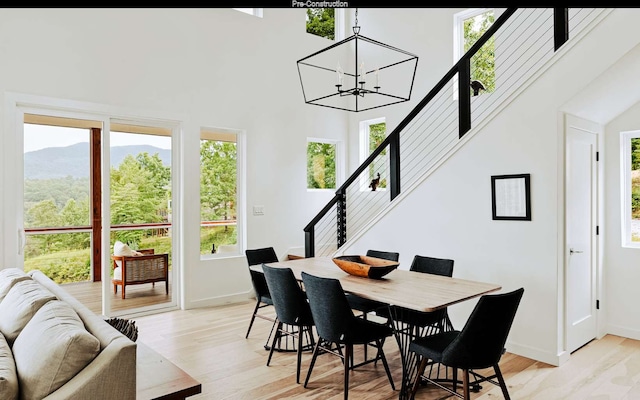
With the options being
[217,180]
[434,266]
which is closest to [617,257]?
[434,266]

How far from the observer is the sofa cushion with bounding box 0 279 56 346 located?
2.23 m

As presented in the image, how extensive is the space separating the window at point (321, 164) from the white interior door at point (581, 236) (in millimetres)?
3889

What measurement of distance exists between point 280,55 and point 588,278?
15.4 ft

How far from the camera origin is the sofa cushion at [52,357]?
67.3 inches

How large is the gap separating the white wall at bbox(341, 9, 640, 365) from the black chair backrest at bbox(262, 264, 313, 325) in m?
1.69

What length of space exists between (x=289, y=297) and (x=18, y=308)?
170cm

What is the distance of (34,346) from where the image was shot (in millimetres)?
1846

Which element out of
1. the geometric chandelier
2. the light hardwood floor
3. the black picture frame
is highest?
the geometric chandelier

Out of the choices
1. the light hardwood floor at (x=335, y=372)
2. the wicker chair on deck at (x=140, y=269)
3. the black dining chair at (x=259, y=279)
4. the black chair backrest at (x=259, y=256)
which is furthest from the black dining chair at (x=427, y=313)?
the wicker chair on deck at (x=140, y=269)

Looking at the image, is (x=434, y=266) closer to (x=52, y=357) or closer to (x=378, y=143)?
(x=52, y=357)

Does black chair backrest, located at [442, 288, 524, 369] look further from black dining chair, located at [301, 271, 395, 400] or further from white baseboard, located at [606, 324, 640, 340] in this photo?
white baseboard, located at [606, 324, 640, 340]

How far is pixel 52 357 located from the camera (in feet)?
5.67

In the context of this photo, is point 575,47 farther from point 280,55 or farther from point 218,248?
point 218,248

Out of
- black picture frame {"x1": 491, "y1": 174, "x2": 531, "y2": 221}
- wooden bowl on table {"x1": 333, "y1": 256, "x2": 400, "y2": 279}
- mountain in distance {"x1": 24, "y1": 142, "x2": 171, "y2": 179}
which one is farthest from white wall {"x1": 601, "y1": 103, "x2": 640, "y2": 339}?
mountain in distance {"x1": 24, "y1": 142, "x2": 171, "y2": 179}
